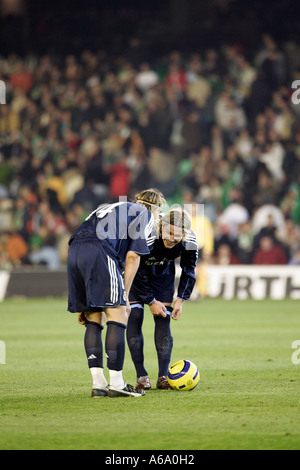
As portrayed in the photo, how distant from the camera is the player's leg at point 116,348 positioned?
7.82 metres

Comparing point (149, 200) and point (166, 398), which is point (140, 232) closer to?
point (149, 200)

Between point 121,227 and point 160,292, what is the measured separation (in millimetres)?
1137

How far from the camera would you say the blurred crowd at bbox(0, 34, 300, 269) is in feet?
71.4

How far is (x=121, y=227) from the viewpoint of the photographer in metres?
8.00

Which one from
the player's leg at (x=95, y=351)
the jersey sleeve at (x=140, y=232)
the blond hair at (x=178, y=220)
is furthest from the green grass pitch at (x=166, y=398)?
the blond hair at (x=178, y=220)

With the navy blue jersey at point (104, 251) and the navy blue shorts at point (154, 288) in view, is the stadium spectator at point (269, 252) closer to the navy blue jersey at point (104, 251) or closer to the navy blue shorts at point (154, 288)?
the navy blue shorts at point (154, 288)

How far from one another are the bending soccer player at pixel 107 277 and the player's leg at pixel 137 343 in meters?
0.48

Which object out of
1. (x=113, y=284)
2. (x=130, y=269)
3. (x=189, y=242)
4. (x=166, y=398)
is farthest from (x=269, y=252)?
(x=113, y=284)

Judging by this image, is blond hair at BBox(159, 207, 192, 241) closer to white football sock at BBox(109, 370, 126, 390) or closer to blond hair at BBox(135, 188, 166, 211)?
blond hair at BBox(135, 188, 166, 211)

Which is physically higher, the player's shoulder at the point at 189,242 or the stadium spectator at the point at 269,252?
the player's shoulder at the point at 189,242

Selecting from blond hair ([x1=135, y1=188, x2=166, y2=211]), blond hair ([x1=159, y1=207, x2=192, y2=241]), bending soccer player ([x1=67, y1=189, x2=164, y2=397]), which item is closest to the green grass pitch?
bending soccer player ([x1=67, y1=189, x2=164, y2=397])

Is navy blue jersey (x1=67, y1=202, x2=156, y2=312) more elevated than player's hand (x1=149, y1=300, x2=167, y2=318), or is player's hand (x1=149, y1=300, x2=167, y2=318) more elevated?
navy blue jersey (x1=67, y1=202, x2=156, y2=312)

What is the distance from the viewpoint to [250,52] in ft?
81.5

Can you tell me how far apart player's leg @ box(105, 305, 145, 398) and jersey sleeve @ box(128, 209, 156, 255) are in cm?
56
